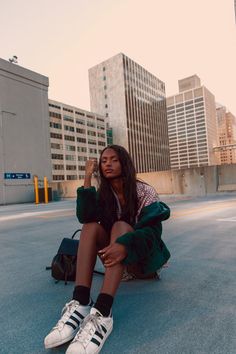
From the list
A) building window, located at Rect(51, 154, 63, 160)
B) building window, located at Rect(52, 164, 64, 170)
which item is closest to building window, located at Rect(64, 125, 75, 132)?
building window, located at Rect(51, 154, 63, 160)

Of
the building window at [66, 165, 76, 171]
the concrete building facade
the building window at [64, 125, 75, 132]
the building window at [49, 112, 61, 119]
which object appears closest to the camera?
the concrete building facade

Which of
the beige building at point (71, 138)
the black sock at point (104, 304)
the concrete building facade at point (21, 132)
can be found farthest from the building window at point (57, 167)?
the black sock at point (104, 304)

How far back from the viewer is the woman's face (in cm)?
232

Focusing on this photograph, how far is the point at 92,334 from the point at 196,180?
14.6 metres

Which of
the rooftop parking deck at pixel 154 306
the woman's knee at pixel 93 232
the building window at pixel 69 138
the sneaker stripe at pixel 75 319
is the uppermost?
the building window at pixel 69 138

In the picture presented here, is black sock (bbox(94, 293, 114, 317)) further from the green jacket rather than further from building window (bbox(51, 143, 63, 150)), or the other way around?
building window (bbox(51, 143, 63, 150))

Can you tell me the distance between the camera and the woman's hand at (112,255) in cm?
167

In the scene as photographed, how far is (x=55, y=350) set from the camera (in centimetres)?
152

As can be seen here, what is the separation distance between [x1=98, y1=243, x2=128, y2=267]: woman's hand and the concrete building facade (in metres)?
20.3

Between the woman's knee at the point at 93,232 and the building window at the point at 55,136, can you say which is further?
the building window at the point at 55,136

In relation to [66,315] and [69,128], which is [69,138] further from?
[66,315]

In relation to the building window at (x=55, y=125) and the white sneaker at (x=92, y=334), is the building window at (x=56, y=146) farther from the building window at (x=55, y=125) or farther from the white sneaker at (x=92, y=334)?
the white sneaker at (x=92, y=334)

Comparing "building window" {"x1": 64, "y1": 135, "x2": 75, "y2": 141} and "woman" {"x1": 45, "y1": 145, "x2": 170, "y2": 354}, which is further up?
"building window" {"x1": 64, "y1": 135, "x2": 75, "y2": 141}

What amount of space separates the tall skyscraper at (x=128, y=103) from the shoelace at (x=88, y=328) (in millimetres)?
93811
